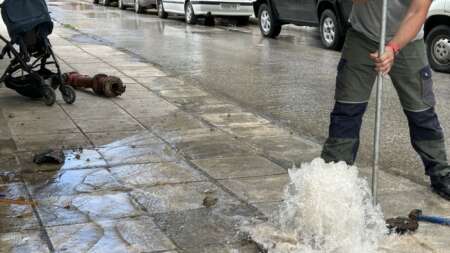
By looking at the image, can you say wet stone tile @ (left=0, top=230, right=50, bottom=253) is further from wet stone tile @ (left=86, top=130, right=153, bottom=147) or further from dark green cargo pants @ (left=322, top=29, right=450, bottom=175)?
wet stone tile @ (left=86, top=130, right=153, bottom=147)

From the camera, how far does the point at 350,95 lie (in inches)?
171

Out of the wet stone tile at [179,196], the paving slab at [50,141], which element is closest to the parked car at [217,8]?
the paving slab at [50,141]

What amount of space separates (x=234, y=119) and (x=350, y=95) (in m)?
2.97

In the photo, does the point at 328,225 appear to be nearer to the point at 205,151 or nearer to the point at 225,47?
the point at 205,151

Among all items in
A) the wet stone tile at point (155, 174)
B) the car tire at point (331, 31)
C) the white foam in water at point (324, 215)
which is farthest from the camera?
the car tire at point (331, 31)

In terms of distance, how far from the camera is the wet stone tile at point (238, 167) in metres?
5.22

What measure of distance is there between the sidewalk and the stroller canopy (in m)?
0.89

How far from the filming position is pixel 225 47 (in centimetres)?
1420

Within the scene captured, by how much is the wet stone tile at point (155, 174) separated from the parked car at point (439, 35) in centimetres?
635

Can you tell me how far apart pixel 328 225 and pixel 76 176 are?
7.47 ft

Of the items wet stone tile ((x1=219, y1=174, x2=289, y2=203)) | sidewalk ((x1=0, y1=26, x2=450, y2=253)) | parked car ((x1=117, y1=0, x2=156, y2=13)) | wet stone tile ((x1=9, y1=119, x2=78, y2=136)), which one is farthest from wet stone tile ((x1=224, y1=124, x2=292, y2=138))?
parked car ((x1=117, y1=0, x2=156, y2=13))

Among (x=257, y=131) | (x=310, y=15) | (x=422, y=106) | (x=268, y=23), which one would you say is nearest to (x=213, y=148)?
(x=257, y=131)

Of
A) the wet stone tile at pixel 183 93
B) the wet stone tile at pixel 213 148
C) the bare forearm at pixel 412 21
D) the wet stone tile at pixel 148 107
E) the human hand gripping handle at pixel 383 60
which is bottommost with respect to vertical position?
the wet stone tile at pixel 183 93

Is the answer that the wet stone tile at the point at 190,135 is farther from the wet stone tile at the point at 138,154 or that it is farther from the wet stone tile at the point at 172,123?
the wet stone tile at the point at 138,154
